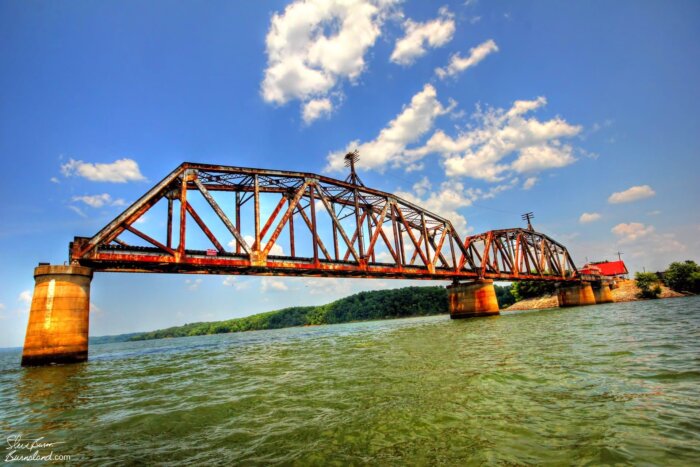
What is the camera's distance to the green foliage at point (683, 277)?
201 feet

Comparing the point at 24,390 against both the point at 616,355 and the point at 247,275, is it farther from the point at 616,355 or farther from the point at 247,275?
the point at 616,355

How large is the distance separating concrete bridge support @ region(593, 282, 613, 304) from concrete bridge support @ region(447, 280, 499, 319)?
140 feet

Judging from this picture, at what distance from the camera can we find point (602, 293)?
226ft

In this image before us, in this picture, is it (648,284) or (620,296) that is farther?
(620,296)

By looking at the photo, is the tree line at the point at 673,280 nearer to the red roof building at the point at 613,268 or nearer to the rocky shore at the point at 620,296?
the rocky shore at the point at 620,296

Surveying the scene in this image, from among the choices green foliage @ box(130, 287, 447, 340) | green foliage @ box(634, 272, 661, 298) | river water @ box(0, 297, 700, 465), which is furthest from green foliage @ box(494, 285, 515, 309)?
river water @ box(0, 297, 700, 465)

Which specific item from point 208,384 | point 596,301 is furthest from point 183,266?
point 596,301

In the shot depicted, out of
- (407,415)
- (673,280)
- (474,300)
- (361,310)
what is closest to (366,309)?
(361,310)

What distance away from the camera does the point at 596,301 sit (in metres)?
68.6

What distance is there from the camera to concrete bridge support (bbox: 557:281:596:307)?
209ft

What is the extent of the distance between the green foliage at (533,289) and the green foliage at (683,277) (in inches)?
880

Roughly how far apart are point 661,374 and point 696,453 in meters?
4.23

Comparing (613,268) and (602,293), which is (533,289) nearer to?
(602,293)

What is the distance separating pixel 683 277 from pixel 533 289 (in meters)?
30.8
